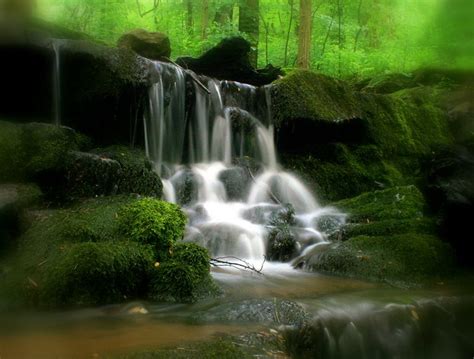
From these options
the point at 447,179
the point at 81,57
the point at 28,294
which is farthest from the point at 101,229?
the point at 447,179

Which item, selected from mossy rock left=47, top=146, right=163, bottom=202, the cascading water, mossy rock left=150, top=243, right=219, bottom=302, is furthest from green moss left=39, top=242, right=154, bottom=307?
the cascading water

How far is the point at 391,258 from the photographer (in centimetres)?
525

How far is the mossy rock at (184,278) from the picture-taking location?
12.6 ft

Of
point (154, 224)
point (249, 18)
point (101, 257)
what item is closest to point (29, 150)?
point (154, 224)

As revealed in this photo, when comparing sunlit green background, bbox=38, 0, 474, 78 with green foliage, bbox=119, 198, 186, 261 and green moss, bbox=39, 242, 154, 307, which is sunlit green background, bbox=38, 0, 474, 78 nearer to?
green foliage, bbox=119, 198, 186, 261

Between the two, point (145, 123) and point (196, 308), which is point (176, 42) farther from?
point (196, 308)

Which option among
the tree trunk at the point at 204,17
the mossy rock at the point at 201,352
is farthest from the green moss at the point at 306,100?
the tree trunk at the point at 204,17

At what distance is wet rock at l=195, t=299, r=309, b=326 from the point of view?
3163 mm

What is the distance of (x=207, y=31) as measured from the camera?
49.9 ft

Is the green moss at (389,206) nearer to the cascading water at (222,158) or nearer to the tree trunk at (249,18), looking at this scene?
the cascading water at (222,158)

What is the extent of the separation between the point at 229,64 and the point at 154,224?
7.22 m

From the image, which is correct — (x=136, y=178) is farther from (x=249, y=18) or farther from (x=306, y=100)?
(x=249, y=18)

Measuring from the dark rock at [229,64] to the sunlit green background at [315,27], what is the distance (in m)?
2.89

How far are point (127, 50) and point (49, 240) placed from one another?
440 centimetres
